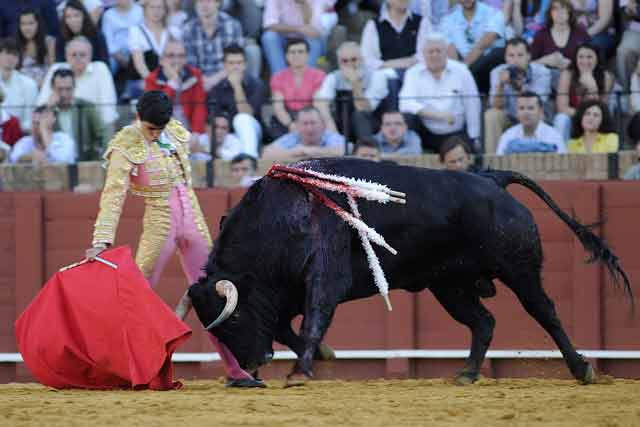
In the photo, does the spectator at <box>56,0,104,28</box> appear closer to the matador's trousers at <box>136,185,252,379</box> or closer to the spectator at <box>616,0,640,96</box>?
the spectator at <box>616,0,640,96</box>

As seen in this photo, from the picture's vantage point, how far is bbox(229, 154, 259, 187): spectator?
9023mm

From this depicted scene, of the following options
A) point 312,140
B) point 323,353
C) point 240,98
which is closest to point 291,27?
point 240,98

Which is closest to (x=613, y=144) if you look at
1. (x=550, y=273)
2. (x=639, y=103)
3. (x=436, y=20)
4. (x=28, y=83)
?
(x=639, y=103)

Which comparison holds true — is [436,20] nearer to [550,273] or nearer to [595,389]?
[550,273]

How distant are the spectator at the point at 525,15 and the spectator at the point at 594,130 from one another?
3.44ft

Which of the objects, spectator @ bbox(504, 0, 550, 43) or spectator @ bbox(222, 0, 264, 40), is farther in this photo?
spectator @ bbox(222, 0, 264, 40)

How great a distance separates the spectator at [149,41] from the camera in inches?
401

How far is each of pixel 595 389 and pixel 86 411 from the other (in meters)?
2.42

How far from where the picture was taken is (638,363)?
846 cm

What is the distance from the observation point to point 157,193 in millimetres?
6676

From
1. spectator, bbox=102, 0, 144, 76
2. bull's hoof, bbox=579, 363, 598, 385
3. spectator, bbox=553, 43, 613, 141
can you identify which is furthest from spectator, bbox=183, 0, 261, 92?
bull's hoof, bbox=579, 363, 598, 385

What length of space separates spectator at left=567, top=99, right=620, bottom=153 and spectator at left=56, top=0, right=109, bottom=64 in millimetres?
3576

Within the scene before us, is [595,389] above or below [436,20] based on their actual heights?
below

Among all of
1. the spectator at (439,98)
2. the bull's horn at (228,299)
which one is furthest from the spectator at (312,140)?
the bull's horn at (228,299)
